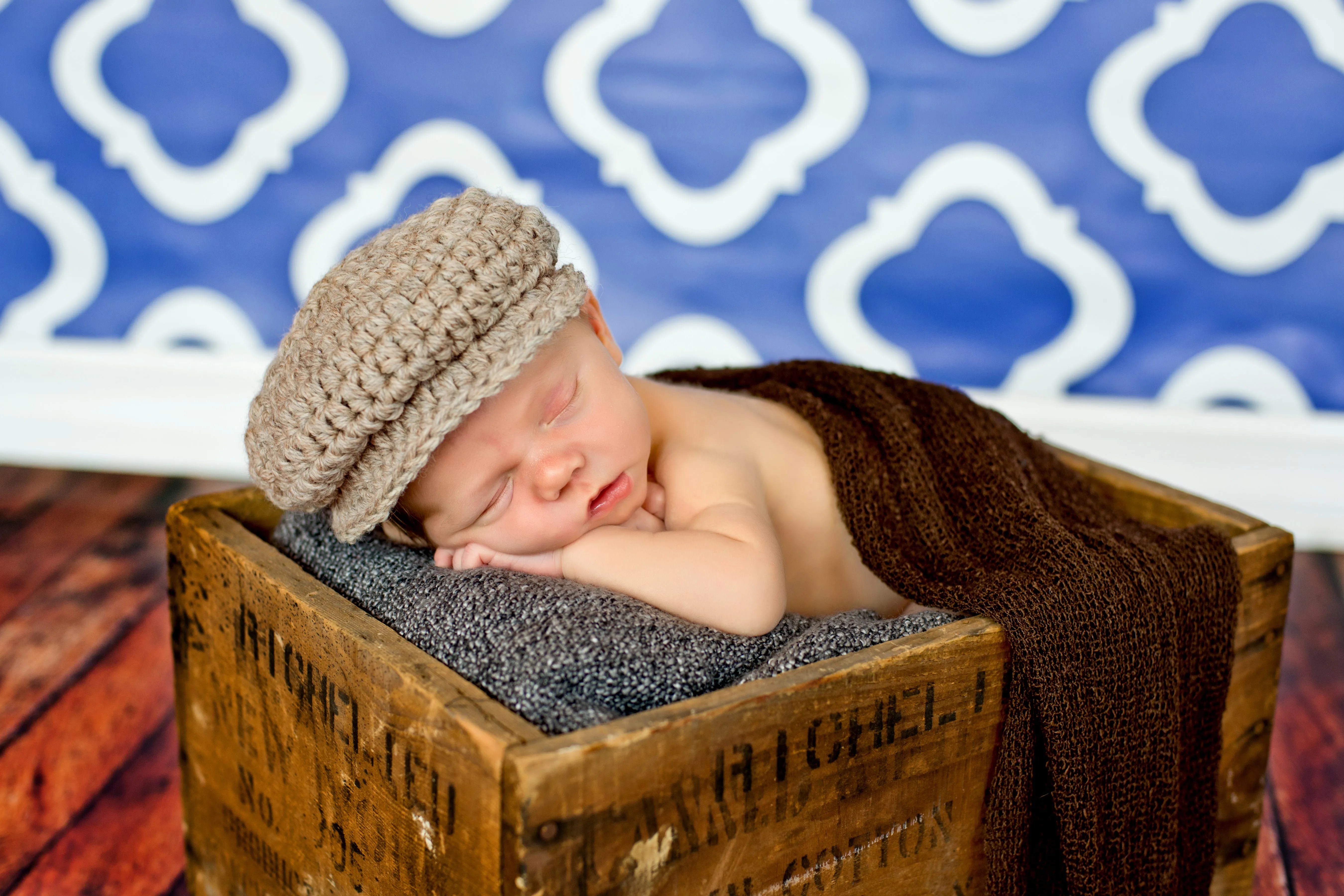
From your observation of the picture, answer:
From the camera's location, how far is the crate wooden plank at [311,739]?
1.97ft

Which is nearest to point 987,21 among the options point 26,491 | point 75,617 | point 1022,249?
point 1022,249

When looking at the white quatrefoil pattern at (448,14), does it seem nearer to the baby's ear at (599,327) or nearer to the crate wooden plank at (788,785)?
the baby's ear at (599,327)

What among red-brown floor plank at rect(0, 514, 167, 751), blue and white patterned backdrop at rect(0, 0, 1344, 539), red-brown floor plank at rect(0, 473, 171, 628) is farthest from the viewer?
blue and white patterned backdrop at rect(0, 0, 1344, 539)

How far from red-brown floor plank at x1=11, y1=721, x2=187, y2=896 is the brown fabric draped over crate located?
2.14ft

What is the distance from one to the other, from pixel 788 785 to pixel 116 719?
0.90 m

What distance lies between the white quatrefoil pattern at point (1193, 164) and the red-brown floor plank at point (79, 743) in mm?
1445

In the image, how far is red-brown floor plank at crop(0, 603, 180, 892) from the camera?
1.08 m

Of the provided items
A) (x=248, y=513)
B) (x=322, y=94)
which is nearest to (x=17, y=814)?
(x=248, y=513)

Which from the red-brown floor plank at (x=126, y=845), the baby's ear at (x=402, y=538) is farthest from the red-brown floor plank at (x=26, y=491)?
the baby's ear at (x=402, y=538)

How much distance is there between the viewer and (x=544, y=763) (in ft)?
1.76

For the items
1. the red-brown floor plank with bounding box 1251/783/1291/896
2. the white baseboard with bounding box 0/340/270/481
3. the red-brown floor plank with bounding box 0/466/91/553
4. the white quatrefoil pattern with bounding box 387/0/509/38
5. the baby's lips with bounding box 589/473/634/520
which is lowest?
the red-brown floor plank with bounding box 1251/783/1291/896

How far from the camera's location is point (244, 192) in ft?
6.02

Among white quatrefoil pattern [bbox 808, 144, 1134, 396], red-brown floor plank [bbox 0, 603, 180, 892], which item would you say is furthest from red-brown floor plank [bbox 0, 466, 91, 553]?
white quatrefoil pattern [bbox 808, 144, 1134, 396]

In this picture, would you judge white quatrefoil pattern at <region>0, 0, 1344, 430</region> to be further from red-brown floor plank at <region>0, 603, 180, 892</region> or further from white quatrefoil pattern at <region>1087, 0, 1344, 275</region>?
→ red-brown floor plank at <region>0, 603, 180, 892</region>
